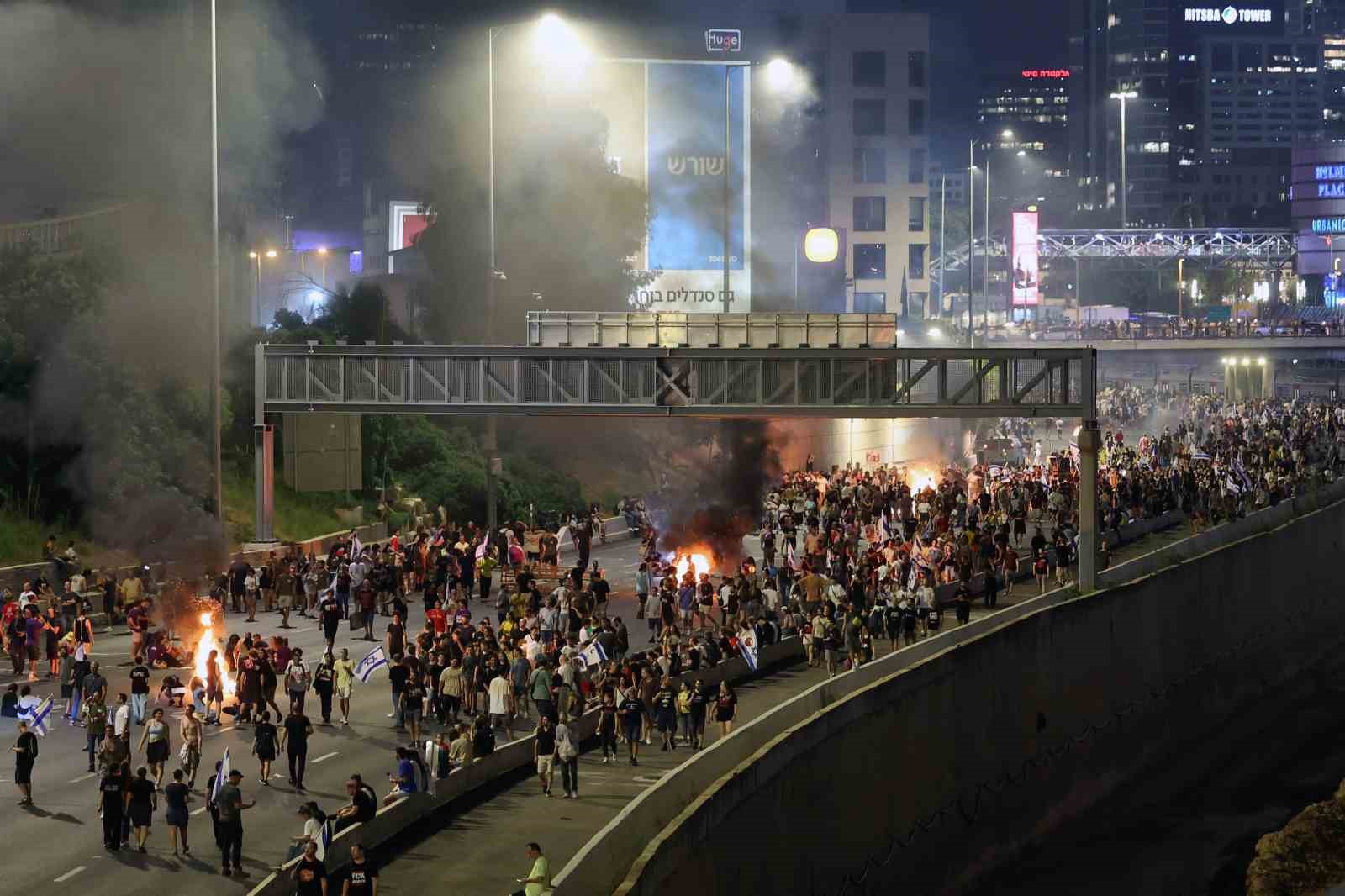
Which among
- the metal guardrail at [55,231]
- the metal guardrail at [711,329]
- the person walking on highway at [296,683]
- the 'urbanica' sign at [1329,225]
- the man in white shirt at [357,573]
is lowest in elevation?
the person walking on highway at [296,683]

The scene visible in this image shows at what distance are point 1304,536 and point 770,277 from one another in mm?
71053

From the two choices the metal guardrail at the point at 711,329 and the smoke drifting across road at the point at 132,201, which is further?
the metal guardrail at the point at 711,329

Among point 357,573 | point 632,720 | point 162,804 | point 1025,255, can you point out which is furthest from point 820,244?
point 162,804

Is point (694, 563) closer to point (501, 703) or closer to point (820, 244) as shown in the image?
point (501, 703)

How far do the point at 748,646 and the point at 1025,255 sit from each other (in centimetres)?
10523

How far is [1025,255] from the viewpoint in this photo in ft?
434

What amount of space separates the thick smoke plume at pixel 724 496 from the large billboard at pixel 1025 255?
72.2 m

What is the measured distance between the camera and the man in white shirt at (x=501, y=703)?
87.2 feet

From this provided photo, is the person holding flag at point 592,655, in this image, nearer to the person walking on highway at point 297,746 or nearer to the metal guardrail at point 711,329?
the person walking on highway at point 297,746

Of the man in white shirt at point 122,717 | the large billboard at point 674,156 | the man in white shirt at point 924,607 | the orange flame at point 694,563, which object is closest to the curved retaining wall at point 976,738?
the man in white shirt at point 924,607

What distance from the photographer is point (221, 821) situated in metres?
20.5

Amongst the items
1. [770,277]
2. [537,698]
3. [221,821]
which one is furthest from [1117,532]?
[770,277]

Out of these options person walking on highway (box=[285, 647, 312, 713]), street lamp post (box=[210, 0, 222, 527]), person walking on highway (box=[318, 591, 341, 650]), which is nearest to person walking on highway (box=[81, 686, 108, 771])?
person walking on highway (box=[285, 647, 312, 713])

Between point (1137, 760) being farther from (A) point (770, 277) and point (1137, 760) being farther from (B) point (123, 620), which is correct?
(A) point (770, 277)
